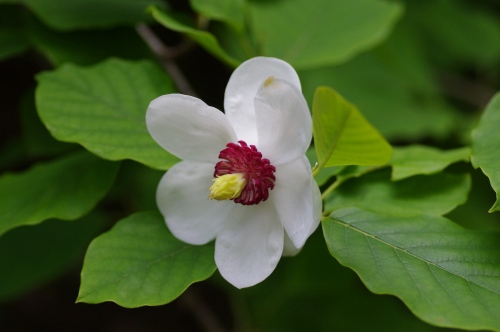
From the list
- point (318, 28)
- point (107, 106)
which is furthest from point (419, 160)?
point (318, 28)

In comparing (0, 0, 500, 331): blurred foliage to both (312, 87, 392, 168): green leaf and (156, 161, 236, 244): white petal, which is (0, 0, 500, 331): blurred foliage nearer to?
(156, 161, 236, 244): white petal

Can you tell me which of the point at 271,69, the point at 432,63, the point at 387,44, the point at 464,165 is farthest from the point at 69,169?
the point at 432,63

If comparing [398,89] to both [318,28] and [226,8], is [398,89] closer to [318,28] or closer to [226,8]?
[318,28]

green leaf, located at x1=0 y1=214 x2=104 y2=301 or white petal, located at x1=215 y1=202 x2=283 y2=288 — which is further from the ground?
white petal, located at x1=215 y1=202 x2=283 y2=288

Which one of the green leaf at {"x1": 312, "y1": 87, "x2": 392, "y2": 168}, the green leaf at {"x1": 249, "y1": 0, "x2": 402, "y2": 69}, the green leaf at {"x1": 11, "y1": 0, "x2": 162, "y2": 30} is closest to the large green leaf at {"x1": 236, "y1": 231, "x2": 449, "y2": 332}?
the green leaf at {"x1": 249, "y1": 0, "x2": 402, "y2": 69}

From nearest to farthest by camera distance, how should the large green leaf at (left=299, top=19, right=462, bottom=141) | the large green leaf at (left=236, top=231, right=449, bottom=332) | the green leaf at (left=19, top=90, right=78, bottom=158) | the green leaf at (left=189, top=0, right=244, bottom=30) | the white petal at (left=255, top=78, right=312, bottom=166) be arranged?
the white petal at (left=255, top=78, right=312, bottom=166) < the green leaf at (left=189, top=0, right=244, bottom=30) < the green leaf at (left=19, top=90, right=78, bottom=158) < the large green leaf at (left=236, top=231, right=449, bottom=332) < the large green leaf at (left=299, top=19, right=462, bottom=141)

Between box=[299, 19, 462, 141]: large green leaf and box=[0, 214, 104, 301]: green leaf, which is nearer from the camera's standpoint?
box=[0, 214, 104, 301]: green leaf

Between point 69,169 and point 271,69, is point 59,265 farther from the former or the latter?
point 271,69
